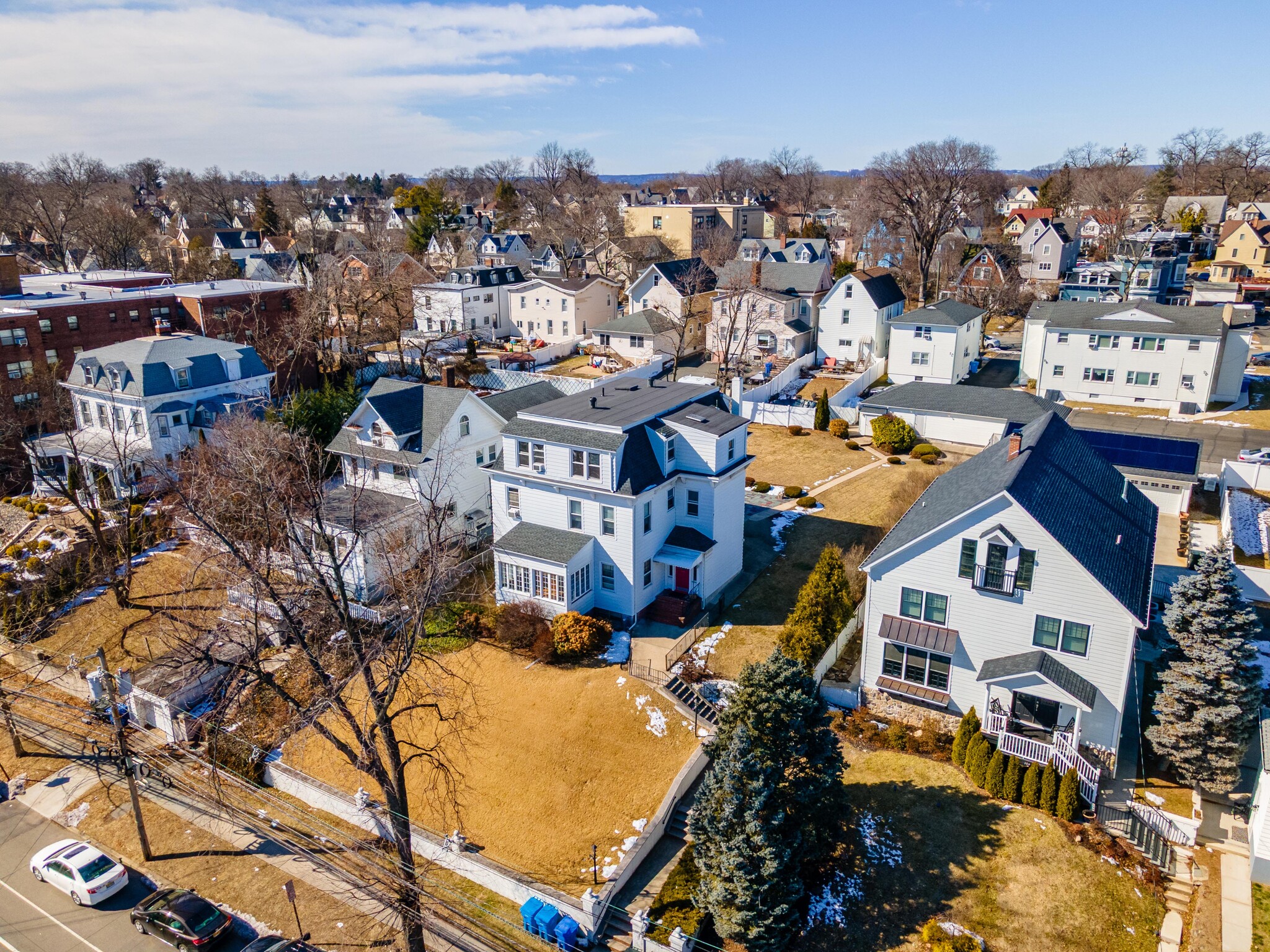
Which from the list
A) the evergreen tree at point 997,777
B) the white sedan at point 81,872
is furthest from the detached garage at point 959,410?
the white sedan at point 81,872

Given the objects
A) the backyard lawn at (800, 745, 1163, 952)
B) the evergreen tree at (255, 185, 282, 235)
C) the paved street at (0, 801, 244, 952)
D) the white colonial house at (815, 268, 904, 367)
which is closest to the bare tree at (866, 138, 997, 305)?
the white colonial house at (815, 268, 904, 367)

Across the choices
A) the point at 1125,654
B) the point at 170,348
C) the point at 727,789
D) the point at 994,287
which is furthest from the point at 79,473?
the point at 994,287

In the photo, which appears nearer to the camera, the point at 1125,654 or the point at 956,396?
the point at 1125,654

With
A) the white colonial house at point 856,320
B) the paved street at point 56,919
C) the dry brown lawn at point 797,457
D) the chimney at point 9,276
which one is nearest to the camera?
the paved street at point 56,919

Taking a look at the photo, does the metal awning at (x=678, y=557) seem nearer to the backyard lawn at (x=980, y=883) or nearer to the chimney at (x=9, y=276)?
the backyard lawn at (x=980, y=883)

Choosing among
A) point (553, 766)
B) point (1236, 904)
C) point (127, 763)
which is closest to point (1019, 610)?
point (1236, 904)

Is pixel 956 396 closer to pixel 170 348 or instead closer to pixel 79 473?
pixel 170 348

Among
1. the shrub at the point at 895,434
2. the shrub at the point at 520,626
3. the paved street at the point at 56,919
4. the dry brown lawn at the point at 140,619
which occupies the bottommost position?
the paved street at the point at 56,919

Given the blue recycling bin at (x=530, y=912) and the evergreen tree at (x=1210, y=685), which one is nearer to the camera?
the blue recycling bin at (x=530, y=912)
